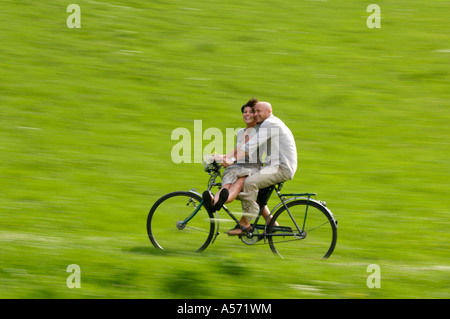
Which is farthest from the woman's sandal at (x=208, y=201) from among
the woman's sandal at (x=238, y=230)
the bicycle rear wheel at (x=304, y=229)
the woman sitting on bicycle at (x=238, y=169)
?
the bicycle rear wheel at (x=304, y=229)

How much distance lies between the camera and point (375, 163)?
12375mm

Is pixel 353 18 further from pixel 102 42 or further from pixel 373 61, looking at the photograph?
pixel 102 42

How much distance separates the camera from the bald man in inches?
297

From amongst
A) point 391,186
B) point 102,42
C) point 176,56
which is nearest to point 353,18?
point 176,56

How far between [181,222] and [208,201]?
48 cm

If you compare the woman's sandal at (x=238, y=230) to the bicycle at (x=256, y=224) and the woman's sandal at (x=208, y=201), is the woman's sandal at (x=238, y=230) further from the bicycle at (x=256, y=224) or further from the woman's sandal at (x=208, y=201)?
the woman's sandal at (x=208, y=201)

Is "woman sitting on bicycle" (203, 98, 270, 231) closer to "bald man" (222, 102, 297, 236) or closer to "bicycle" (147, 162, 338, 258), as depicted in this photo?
"bald man" (222, 102, 297, 236)

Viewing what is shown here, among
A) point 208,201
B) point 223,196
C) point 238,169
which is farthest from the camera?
point 238,169

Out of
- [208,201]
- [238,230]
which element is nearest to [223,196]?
[208,201]

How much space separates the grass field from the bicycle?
0.66ft

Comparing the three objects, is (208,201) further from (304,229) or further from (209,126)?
(209,126)

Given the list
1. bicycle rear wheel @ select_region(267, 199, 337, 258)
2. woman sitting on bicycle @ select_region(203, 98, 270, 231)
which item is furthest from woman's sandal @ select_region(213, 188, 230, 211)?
bicycle rear wheel @ select_region(267, 199, 337, 258)

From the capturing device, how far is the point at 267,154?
768 cm

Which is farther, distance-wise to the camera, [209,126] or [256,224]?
[209,126]
